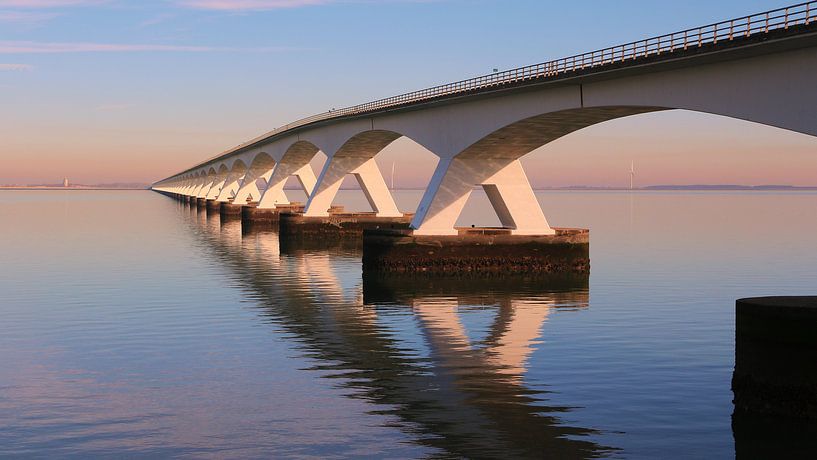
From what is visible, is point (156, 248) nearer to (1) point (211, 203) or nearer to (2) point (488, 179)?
(2) point (488, 179)

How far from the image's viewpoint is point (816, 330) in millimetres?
16062

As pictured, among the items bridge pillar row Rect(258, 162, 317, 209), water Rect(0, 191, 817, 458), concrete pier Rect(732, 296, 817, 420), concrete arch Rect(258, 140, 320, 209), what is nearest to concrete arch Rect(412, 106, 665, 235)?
water Rect(0, 191, 817, 458)

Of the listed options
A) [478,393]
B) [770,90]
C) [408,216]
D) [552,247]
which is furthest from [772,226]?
[478,393]

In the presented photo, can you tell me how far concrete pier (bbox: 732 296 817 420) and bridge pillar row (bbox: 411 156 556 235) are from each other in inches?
998

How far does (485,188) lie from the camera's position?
1694 inches

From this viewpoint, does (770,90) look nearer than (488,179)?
Yes

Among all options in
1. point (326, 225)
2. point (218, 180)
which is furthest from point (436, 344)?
point (218, 180)

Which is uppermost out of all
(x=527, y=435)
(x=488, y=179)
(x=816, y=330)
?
(x=488, y=179)

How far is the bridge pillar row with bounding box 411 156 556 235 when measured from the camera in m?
42.8

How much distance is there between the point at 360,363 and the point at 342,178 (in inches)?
1724

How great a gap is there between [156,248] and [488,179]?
25751mm

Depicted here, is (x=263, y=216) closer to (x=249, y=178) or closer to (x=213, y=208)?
(x=249, y=178)

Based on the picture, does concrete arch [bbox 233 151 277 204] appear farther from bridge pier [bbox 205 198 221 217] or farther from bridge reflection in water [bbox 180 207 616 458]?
bridge reflection in water [bbox 180 207 616 458]

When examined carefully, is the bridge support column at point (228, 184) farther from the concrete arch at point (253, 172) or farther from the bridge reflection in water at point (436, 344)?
the bridge reflection in water at point (436, 344)
